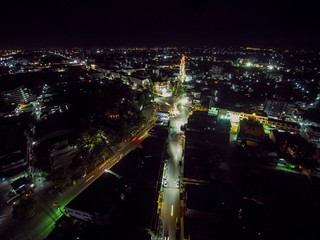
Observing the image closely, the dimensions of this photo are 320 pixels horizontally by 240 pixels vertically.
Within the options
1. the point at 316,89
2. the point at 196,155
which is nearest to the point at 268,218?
the point at 196,155

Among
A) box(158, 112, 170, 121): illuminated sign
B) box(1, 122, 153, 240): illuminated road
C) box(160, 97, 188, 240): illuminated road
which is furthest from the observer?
box(158, 112, 170, 121): illuminated sign

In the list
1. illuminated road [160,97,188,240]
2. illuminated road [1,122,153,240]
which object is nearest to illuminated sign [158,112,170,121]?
illuminated road [160,97,188,240]

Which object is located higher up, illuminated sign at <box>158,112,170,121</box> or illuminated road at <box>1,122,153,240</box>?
illuminated sign at <box>158,112,170,121</box>

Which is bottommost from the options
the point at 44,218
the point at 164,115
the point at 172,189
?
the point at 44,218

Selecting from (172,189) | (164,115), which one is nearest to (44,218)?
(172,189)

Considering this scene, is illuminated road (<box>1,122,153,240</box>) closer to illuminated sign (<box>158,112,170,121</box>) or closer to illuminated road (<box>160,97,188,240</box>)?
illuminated road (<box>160,97,188,240</box>)

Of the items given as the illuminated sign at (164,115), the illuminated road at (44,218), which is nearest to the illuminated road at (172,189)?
the illuminated sign at (164,115)

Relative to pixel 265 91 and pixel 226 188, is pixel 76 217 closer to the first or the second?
pixel 226 188

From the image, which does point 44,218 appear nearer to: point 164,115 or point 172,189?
point 172,189
